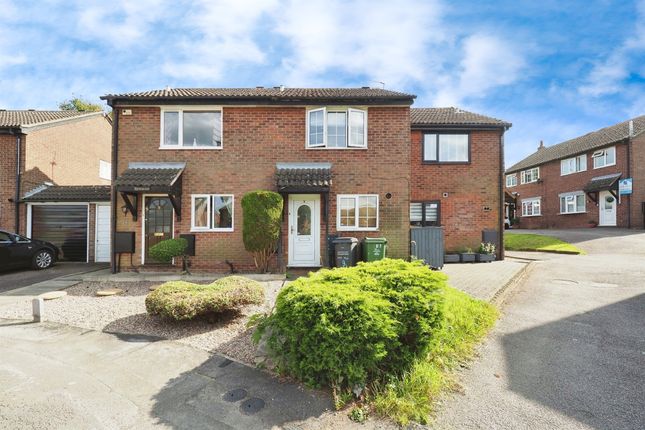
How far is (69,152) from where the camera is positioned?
16.0 metres

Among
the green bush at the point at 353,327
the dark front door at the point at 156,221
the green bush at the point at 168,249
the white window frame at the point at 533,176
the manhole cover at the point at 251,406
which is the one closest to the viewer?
the manhole cover at the point at 251,406

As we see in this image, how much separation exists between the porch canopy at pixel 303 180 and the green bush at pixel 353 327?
5.79m

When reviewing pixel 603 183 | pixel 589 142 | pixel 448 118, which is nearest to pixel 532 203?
pixel 589 142

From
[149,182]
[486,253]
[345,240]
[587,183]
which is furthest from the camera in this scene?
[587,183]

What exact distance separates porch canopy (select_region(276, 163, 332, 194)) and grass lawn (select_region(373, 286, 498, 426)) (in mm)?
5333

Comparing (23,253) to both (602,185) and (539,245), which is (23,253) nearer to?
(539,245)

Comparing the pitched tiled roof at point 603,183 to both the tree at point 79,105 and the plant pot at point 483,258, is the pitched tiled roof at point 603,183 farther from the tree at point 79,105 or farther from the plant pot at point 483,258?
the tree at point 79,105

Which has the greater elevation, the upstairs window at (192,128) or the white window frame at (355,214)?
the upstairs window at (192,128)

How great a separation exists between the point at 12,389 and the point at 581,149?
3193 cm

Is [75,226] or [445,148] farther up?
[445,148]

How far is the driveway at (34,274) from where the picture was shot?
9.00m

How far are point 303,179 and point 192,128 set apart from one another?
13.4 feet

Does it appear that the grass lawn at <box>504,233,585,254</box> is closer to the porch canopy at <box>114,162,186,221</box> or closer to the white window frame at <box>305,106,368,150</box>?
the white window frame at <box>305,106,368,150</box>

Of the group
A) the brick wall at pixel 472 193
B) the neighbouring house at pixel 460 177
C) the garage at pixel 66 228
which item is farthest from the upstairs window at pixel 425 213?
the garage at pixel 66 228
